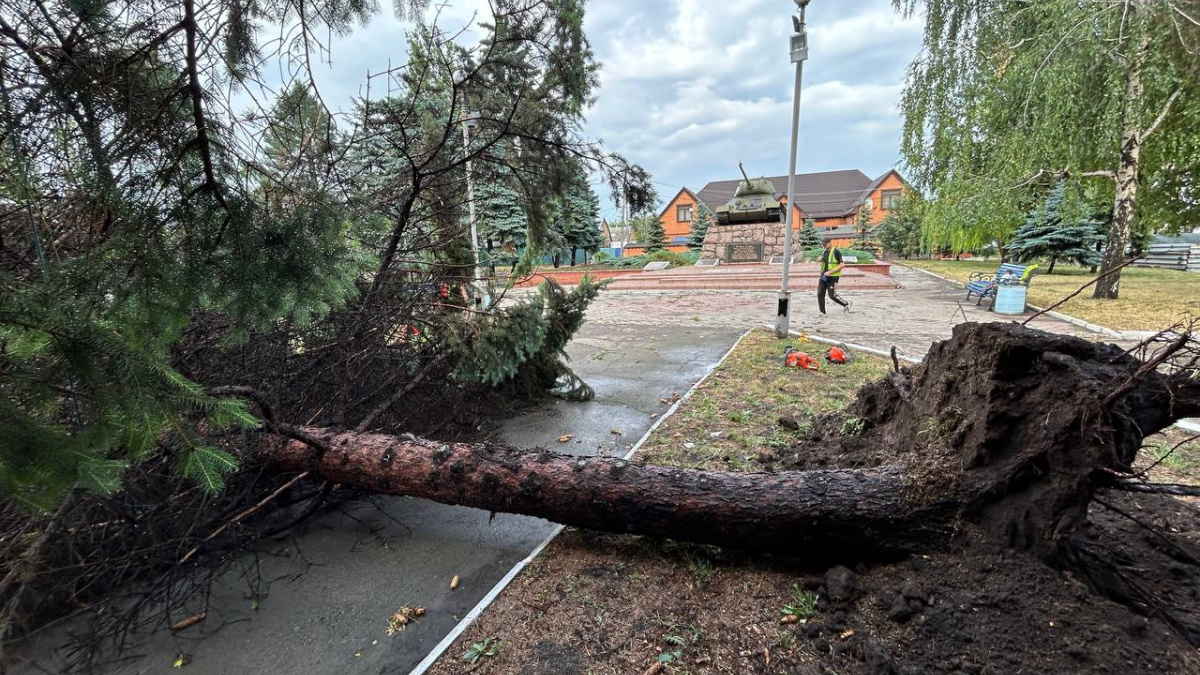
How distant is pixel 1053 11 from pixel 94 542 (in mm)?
13867

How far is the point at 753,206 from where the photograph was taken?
81.8 feet

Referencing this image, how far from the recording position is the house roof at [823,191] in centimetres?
4819

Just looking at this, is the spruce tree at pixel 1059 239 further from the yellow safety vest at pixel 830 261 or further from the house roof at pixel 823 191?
the house roof at pixel 823 191

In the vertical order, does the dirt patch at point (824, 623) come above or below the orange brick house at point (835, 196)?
below

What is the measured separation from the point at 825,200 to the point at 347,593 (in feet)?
187

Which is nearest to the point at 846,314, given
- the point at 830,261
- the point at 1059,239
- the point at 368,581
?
the point at 830,261

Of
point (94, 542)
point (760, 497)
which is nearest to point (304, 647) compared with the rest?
point (94, 542)

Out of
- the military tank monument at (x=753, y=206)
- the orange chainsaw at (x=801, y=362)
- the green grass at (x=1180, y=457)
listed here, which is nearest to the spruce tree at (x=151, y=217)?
the orange chainsaw at (x=801, y=362)

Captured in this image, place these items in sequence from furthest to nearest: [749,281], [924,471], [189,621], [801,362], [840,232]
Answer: [840,232] → [749,281] → [801,362] → [189,621] → [924,471]

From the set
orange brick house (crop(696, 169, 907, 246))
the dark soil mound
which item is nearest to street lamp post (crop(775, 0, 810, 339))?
the dark soil mound

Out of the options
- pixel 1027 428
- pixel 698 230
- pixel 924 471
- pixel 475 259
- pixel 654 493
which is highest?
pixel 698 230

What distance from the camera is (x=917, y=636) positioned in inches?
63.0

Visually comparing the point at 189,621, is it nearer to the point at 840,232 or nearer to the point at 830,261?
the point at 830,261

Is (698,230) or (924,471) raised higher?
(698,230)
